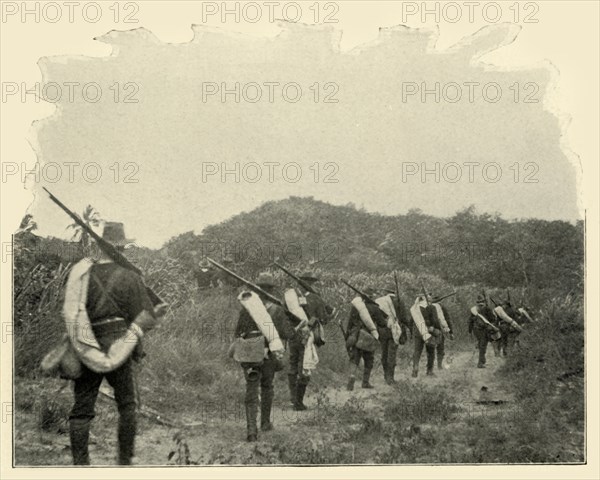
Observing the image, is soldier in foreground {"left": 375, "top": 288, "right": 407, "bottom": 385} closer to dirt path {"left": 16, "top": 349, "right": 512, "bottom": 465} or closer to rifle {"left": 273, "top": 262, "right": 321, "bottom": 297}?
dirt path {"left": 16, "top": 349, "right": 512, "bottom": 465}

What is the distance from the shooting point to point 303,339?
8336 millimetres

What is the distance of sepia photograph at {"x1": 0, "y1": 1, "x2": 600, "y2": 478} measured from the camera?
8.22 m

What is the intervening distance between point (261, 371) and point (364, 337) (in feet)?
3.31

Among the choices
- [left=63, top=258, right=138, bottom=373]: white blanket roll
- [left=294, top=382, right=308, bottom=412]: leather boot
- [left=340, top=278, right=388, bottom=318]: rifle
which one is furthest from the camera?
[left=340, top=278, right=388, bottom=318]: rifle

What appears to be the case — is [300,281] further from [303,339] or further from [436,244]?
[436,244]

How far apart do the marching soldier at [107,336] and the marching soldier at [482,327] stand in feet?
9.76

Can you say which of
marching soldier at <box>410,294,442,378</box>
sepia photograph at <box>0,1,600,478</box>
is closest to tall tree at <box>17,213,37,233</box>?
sepia photograph at <box>0,1,600,478</box>

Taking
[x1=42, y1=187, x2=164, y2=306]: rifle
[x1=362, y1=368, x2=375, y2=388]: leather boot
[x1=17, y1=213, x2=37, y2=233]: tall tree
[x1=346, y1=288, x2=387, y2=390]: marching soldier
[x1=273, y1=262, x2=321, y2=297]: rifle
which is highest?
[x1=17, y1=213, x2=37, y2=233]: tall tree

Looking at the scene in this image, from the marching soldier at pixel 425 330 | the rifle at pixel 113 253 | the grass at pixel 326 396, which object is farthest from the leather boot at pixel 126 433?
the marching soldier at pixel 425 330

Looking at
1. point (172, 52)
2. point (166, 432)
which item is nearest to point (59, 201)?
point (172, 52)

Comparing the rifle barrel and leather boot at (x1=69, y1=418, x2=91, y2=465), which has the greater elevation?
the rifle barrel

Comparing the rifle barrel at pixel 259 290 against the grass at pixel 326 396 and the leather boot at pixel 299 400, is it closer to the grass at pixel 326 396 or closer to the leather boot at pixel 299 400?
the grass at pixel 326 396

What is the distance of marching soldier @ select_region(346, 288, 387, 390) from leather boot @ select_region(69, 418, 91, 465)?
2366mm

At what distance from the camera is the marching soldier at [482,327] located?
849cm
